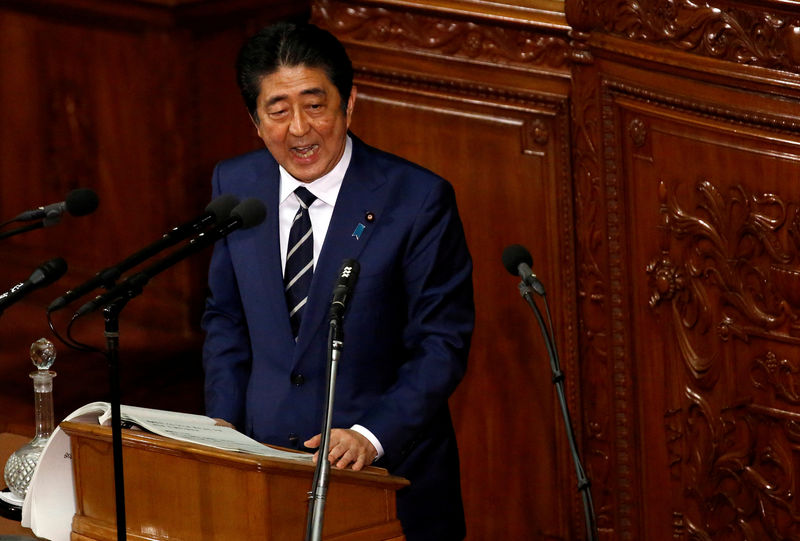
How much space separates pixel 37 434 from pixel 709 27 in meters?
2.21

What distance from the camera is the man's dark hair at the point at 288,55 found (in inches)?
119

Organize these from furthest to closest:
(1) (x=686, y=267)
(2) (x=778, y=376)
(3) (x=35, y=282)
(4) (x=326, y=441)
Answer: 1. (1) (x=686, y=267)
2. (2) (x=778, y=376)
3. (3) (x=35, y=282)
4. (4) (x=326, y=441)

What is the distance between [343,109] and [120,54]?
11.4ft

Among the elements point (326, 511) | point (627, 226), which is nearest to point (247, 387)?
point (326, 511)

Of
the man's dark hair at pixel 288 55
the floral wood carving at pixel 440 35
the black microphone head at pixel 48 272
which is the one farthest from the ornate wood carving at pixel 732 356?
the black microphone head at pixel 48 272

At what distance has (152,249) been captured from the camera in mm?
2352

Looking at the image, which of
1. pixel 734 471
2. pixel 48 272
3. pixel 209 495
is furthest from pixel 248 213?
pixel 734 471

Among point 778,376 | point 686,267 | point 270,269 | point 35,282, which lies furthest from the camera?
point 686,267

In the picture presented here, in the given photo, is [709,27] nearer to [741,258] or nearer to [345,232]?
[741,258]

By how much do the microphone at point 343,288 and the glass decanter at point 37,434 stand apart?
32.8 inches

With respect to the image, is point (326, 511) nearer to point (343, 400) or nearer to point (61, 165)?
point (343, 400)

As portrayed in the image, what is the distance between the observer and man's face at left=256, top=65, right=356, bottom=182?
3029mm

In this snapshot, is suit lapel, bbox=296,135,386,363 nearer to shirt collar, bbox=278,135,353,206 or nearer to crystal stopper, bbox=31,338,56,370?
shirt collar, bbox=278,135,353,206

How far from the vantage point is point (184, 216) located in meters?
6.35
